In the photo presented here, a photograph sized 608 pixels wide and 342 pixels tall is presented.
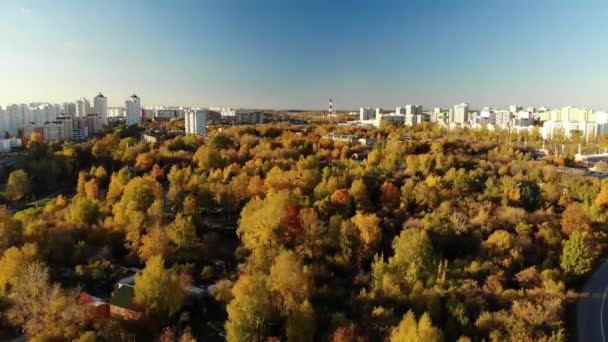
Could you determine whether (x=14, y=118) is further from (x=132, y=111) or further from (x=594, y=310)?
(x=594, y=310)

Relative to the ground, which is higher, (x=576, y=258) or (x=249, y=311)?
(x=576, y=258)

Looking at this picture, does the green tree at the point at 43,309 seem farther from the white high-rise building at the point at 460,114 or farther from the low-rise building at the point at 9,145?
the white high-rise building at the point at 460,114

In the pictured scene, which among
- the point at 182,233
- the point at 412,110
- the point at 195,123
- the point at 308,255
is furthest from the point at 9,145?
the point at 412,110

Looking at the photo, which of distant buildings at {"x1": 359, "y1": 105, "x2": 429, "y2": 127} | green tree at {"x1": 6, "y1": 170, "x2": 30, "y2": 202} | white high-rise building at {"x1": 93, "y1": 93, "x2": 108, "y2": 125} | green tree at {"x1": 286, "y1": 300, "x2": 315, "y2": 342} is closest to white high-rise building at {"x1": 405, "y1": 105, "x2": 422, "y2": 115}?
distant buildings at {"x1": 359, "y1": 105, "x2": 429, "y2": 127}

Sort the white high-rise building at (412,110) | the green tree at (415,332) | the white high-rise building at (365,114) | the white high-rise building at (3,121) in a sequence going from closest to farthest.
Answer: the green tree at (415,332)
the white high-rise building at (3,121)
the white high-rise building at (412,110)
the white high-rise building at (365,114)

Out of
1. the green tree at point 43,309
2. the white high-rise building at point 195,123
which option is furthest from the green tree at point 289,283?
the white high-rise building at point 195,123

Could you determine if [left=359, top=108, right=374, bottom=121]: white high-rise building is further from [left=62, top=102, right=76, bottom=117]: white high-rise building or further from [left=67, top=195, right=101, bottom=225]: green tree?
[left=67, top=195, right=101, bottom=225]: green tree
